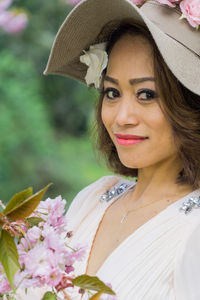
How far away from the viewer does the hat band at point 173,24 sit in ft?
5.31

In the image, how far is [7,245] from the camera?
42.0 inches

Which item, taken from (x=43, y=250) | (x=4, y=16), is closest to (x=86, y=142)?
(x=4, y=16)

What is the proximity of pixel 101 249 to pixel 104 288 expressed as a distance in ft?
2.40

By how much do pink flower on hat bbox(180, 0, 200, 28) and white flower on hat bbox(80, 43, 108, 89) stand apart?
31 centimetres

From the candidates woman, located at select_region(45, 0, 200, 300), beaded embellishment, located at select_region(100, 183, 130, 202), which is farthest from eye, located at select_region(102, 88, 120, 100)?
beaded embellishment, located at select_region(100, 183, 130, 202)

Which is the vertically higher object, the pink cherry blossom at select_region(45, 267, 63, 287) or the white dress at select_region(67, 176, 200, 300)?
the pink cherry blossom at select_region(45, 267, 63, 287)

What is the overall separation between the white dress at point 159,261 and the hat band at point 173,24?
42cm

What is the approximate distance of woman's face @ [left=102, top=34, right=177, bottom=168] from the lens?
166 centimetres

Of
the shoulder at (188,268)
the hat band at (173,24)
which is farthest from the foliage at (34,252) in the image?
the hat band at (173,24)

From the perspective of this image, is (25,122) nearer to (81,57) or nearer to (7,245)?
(81,57)

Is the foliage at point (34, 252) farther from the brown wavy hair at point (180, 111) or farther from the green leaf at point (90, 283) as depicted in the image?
the brown wavy hair at point (180, 111)

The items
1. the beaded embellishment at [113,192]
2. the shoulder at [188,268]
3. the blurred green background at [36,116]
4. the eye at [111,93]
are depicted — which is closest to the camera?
the shoulder at [188,268]

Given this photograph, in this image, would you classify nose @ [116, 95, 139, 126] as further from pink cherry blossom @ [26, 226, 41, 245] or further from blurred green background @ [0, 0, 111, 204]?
blurred green background @ [0, 0, 111, 204]

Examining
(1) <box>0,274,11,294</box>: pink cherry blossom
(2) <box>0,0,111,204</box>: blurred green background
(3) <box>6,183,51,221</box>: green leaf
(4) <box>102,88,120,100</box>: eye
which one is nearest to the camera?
(3) <box>6,183,51,221</box>: green leaf
